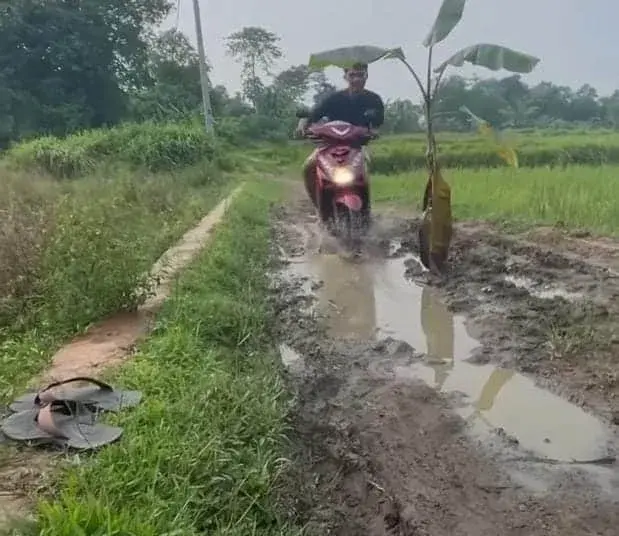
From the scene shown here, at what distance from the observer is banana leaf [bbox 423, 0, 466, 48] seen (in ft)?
19.7

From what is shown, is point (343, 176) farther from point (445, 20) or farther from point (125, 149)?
point (125, 149)

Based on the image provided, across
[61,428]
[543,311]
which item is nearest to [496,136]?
[543,311]

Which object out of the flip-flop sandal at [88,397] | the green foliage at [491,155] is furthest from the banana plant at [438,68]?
the green foliage at [491,155]

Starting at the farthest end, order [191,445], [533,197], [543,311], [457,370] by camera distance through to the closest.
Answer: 1. [533,197]
2. [543,311]
3. [457,370]
4. [191,445]

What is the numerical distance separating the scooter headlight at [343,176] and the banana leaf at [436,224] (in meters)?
1.44

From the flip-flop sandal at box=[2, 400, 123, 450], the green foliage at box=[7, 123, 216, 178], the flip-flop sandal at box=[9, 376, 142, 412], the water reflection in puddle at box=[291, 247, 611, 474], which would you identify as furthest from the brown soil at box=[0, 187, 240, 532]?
the green foliage at box=[7, 123, 216, 178]

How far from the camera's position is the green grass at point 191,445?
208 cm

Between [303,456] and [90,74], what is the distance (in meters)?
24.6

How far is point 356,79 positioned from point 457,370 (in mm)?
4754

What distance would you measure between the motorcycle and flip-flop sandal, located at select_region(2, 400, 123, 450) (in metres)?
5.25

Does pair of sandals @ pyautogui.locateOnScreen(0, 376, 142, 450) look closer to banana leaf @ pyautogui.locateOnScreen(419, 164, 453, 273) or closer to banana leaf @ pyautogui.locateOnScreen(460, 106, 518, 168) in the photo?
banana leaf @ pyautogui.locateOnScreen(419, 164, 453, 273)

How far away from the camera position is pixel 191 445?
8.32ft

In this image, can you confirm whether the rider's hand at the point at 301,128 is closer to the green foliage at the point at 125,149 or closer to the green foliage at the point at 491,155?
the green foliage at the point at 125,149

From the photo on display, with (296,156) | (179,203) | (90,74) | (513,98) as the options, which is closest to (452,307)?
(179,203)
